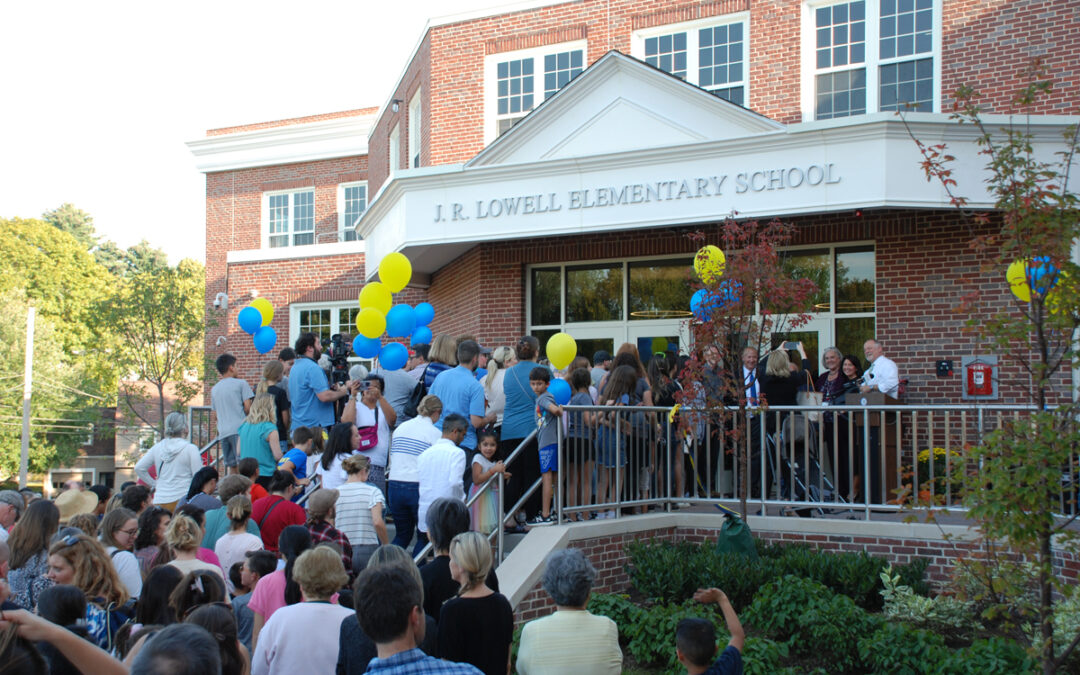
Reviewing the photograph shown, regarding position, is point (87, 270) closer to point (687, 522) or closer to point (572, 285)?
point (572, 285)

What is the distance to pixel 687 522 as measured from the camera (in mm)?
9984

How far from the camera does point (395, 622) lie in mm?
3363

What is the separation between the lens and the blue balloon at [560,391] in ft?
31.7

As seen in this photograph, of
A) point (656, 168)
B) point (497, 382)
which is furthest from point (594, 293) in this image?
point (497, 382)

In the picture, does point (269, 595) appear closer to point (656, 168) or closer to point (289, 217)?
point (656, 168)

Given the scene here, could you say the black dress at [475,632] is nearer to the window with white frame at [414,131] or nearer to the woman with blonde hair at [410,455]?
the woman with blonde hair at [410,455]

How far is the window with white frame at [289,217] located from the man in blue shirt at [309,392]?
13.6 m

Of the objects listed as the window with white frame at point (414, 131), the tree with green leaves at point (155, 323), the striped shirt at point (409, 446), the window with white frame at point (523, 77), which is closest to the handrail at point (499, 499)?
the striped shirt at point (409, 446)

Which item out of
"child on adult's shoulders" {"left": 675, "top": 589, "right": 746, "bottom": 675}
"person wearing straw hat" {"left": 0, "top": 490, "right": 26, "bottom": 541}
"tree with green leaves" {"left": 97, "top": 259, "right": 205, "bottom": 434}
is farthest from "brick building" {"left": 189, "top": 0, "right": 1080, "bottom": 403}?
"tree with green leaves" {"left": 97, "top": 259, "right": 205, "bottom": 434}

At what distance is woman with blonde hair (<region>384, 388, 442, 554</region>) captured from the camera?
838 cm

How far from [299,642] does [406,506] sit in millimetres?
4099

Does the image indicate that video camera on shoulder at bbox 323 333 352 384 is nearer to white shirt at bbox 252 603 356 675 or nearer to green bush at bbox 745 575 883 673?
green bush at bbox 745 575 883 673

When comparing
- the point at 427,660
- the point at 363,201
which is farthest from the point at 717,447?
the point at 363,201

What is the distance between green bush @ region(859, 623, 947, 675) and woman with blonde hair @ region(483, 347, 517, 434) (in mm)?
4153
